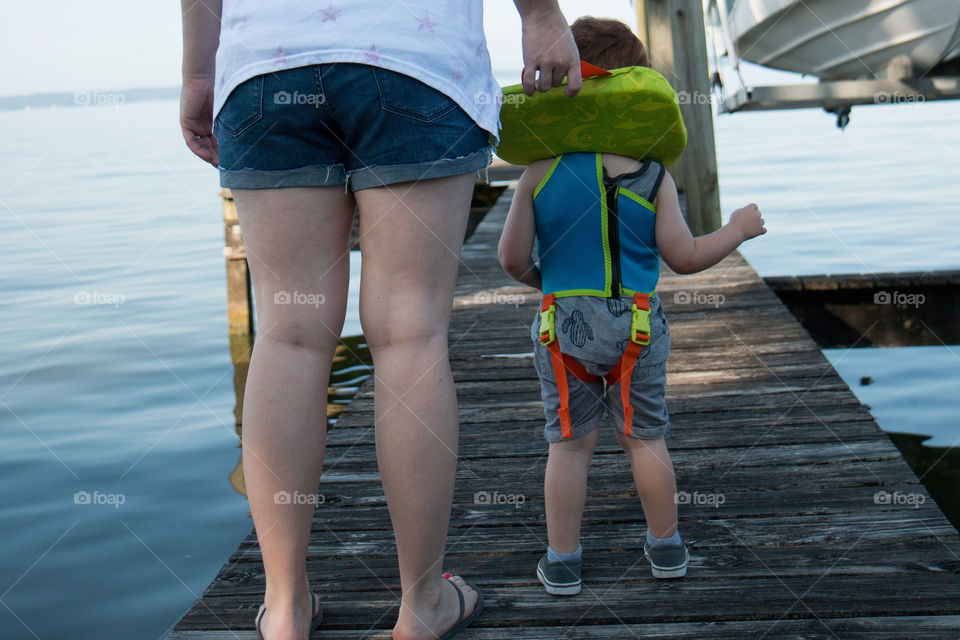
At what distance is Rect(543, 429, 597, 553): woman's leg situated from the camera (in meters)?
2.02

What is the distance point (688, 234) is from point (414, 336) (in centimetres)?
71

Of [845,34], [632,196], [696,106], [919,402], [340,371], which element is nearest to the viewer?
[632,196]

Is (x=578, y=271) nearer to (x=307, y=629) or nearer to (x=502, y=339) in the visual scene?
(x=307, y=629)

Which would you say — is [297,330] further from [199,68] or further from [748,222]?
[748,222]

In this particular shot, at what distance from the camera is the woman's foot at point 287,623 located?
1.74m

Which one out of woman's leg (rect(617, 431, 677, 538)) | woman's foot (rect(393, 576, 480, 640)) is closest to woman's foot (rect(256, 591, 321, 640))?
woman's foot (rect(393, 576, 480, 640))

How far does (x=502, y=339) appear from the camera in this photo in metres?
4.47

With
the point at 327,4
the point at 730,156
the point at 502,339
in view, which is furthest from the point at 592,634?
the point at 730,156

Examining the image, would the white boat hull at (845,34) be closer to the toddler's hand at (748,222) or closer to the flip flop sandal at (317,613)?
the toddler's hand at (748,222)

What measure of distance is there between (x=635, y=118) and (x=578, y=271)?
0.34 m

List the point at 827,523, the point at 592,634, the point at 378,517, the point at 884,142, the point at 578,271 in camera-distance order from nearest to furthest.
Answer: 1. the point at 592,634
2. the point at 578,271
3. the point at 827,523
4. the point at 378,517
5. the point at 884,142

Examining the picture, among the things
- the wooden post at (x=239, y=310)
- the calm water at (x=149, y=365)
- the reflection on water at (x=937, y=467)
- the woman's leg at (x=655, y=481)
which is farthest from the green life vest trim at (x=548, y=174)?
the wooden post at (x=239, y=310)

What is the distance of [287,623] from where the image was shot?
5.70 ft

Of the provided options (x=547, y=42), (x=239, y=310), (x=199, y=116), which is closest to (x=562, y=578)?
(x=547, y=42)
